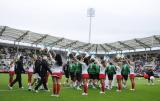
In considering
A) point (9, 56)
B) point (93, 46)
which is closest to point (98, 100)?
point (9, 56)

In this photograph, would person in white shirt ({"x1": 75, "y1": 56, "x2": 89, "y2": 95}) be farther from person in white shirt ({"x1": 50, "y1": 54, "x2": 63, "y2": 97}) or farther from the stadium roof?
the stadium roof

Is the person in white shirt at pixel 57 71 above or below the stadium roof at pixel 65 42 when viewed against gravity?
below

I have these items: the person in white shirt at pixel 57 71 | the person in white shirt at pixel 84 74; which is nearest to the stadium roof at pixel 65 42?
the person in white shirt at pixel 84 74

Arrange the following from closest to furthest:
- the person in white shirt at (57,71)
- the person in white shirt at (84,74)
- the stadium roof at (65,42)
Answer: the person in white shirt at (57,71) < the person in white shirt at (84,74) < the stadium roof at (65,42)

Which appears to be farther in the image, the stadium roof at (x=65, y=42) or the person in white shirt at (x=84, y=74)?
the stadium roof at (x=65, y=42)

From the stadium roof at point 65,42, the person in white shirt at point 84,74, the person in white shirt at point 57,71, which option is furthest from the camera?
the stadium roof at point 65,42

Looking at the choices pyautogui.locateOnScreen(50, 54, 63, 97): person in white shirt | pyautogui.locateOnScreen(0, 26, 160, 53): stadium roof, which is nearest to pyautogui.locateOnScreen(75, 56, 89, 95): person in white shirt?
pyautogui.locateOnScreen(50, 54, 63, 97): person in white shirt

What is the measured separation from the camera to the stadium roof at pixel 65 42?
44.2 m

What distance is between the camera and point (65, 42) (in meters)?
53.2

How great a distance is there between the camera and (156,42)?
157 feet

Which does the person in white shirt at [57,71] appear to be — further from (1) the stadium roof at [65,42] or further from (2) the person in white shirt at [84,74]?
(1) the stadium roof at [65,42]

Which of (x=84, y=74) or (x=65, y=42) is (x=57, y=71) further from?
(x=65, y=42)

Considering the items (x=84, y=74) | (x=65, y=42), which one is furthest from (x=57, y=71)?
(x=65, y=42)

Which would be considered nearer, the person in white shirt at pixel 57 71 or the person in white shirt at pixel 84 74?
the person in white shirt at pixel 57 71
